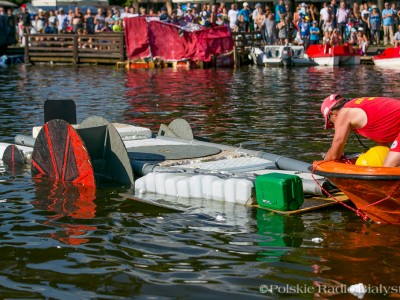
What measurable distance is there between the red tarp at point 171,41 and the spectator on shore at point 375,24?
21.5ft

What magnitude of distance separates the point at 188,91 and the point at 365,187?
54.6ft

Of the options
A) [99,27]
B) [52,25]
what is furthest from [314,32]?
[52,25]

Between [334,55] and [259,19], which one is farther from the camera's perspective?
[259,19]

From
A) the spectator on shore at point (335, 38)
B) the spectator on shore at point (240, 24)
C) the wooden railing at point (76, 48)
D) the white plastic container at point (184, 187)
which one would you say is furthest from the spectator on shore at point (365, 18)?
the white plastic container at point (184, 187)

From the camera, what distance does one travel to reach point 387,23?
38.9 meters

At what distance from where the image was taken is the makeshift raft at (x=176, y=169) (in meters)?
9.50

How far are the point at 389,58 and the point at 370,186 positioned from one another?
89.5 feet

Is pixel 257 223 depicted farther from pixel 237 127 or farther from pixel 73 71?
pixel 73 71

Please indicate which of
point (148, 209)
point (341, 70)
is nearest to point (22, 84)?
point (341, 70)

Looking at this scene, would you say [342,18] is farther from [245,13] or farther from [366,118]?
[366,118]

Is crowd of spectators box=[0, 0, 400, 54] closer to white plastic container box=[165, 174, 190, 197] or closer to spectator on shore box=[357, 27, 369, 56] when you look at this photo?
spectator on shore box=[357, 27, 369, 56]

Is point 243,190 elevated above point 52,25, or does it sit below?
below

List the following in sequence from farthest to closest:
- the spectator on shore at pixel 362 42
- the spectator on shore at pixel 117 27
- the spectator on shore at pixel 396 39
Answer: the spectator on shore at pixel 117 27
the spectator on shore at pixel 362 42
the spectator on shore at pixel 396 39

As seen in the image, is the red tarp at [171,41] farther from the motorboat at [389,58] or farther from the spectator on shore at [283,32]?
the motorboat at [389,58]
